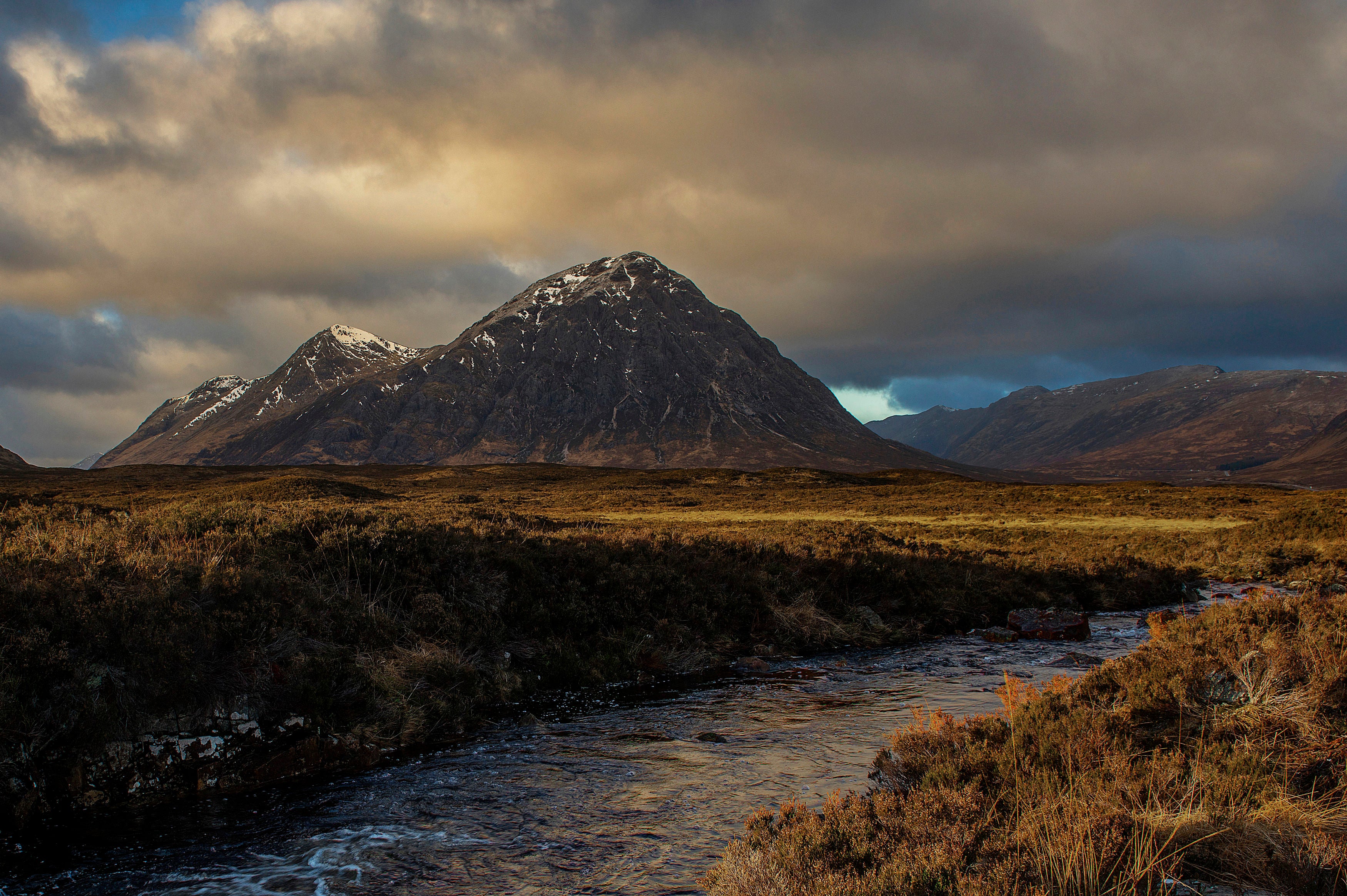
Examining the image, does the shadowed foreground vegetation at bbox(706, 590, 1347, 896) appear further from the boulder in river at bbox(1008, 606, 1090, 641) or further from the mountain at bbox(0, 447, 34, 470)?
the mountain at bbox(0, 447, 34, 470)

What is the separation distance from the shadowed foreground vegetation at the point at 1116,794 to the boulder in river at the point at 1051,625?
8.96 meters

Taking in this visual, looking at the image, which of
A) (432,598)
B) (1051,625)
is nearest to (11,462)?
(432,598)

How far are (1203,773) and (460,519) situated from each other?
18.6m

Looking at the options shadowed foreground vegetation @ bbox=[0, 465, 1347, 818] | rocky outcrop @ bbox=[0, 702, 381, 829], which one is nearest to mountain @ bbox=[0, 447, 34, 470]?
shadowed foreground vegetation @ bbox=[0, 465, 1347, 818]

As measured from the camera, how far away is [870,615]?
19766 millimetres

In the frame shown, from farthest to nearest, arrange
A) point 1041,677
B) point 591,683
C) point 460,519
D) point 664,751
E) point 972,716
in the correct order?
1. point 460,519
2. point 591,683
3. point 1041,677
4. point 972,716
5. point 664,751

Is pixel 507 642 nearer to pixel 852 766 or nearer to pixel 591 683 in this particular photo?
pixel 591 683

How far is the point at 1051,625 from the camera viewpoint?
1866cm

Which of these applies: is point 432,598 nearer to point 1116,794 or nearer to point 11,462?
point 1116,794

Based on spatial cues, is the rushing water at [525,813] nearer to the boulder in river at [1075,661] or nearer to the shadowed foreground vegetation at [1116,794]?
the shadowed foreground vegetation at [1116,794]

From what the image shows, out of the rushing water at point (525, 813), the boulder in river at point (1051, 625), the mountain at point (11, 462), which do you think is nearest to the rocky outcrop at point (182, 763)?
the rushing water at point (525, 813)

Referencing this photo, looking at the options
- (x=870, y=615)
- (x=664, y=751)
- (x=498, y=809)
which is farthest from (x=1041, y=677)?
(x=498, y=809)

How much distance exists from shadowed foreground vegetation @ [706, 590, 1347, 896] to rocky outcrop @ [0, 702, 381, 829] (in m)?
6.58

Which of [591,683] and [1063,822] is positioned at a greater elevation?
[1063,822]
